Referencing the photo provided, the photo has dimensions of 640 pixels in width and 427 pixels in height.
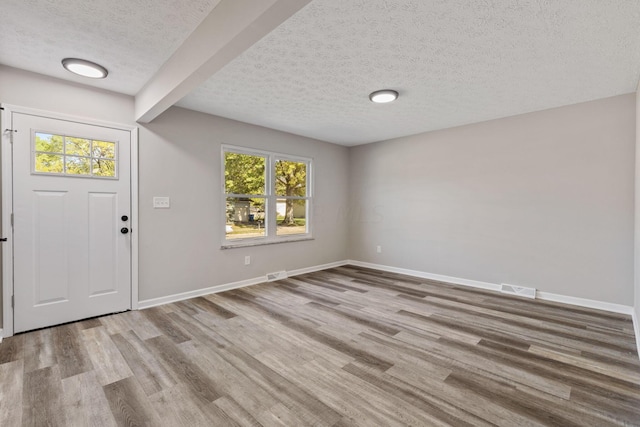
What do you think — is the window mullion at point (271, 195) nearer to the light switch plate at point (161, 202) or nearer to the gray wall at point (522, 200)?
the light switch plate at point (161, 202)

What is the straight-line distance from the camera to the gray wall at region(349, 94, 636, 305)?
3.30 m

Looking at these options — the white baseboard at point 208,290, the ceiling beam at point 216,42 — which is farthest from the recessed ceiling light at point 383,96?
the white baseboard at point 208,290

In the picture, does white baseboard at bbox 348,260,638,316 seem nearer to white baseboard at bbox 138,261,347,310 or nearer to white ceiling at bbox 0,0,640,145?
white baseboard at bbox 138,261,347,310

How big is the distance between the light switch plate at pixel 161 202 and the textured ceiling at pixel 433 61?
1206 mm

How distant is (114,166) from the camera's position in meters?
3.21

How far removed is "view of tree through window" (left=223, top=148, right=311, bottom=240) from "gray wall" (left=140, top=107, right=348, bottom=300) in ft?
0.65

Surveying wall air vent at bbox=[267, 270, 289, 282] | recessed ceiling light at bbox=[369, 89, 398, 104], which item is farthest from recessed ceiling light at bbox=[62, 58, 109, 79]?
wall air vent at bbox=[267, 270, 289, 282]

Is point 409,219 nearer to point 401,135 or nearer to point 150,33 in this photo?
point 401,135

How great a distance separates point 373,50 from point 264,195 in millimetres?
2911

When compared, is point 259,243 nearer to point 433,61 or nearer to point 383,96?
point 383,96

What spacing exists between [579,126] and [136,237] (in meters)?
5.44

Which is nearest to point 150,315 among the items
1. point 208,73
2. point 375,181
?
point 208,73

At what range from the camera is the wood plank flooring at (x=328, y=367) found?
66.3 inches

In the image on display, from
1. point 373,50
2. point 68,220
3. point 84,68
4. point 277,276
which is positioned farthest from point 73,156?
point 373,50
